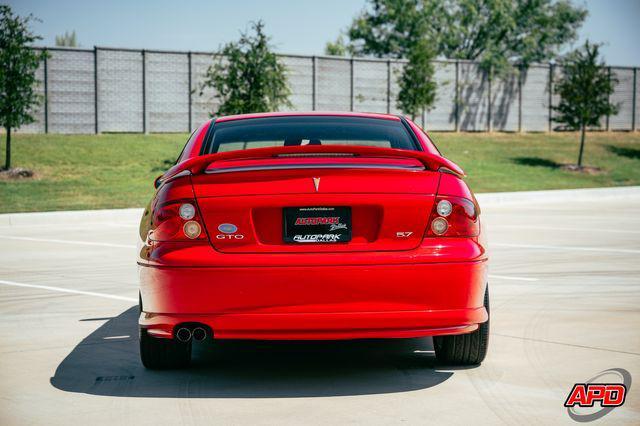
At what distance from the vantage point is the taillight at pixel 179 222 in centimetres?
502

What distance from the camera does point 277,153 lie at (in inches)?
205

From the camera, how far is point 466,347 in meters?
5.66

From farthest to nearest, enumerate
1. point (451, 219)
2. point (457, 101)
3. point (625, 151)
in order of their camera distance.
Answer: point (457, 101) → point (625, 151) → point (451, 219)

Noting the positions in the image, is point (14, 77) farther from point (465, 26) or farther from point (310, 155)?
point (465, 26)

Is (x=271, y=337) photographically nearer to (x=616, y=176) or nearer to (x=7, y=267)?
(x=7, y=267)

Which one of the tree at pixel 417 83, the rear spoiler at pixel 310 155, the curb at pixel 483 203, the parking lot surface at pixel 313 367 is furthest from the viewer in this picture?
the tree at pixel 417 83

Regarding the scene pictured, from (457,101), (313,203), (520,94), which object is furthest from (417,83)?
(313,203)

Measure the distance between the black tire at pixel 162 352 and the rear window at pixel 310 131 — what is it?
1232mm

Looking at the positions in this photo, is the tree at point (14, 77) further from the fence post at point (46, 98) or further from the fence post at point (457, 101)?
the fence post at point (457, 101)

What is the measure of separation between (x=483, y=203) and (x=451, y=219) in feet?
61.1

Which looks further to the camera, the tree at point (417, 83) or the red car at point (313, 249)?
the tree at point (417, 83)

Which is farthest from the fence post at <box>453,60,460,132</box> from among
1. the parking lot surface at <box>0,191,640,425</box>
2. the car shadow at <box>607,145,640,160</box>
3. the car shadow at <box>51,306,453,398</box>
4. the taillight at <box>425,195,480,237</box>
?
the taillight at <box>425,195,480,237</box>

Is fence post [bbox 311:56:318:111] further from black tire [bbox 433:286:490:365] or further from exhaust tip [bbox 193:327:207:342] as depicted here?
exhaust tip [bbox 193:327:207:342]

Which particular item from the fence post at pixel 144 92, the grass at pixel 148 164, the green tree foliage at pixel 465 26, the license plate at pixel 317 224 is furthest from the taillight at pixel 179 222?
the green tree foliage at pixel 465 26
